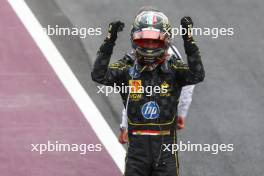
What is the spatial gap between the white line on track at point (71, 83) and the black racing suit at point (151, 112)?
6.72 feet

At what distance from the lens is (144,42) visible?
7.15m

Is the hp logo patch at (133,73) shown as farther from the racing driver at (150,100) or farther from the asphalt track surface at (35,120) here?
the asphalt track surface at (35,120)

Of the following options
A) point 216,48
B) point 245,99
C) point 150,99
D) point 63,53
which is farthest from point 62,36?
point 150,99

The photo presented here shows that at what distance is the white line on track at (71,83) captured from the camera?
9859 millimetres

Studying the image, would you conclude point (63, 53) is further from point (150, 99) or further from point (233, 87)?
point (150, 99)

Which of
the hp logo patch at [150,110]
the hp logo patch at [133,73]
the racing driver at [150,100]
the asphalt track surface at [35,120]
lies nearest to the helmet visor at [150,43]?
the racing driver at [150,100]

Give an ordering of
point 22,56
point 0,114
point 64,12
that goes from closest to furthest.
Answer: point 0,114 → point 22,56 → point 64,12

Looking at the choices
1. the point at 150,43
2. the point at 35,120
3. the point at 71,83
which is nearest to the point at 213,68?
the point at 71,83

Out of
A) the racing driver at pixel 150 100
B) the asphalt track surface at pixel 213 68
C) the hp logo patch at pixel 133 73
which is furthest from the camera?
the asphalt track surface at pixel 213 68

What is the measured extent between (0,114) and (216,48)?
12.0ft

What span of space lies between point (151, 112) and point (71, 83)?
4.00 m

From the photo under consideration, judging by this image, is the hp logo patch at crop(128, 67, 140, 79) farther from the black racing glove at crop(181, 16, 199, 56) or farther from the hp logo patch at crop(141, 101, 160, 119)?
the black racing glove at crop(181, 16, 199, 56)

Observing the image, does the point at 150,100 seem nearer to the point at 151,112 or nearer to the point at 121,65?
the point at 151,112

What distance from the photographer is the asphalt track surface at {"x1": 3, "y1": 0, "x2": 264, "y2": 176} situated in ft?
31.8
